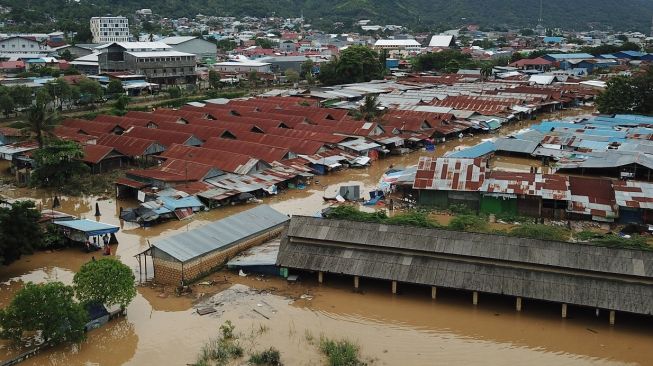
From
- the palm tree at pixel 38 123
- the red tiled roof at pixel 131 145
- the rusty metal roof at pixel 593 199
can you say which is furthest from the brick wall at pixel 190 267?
the palm tree at pixel 38 123

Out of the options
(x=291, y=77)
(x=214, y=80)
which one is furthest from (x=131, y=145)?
(x=291, y=77)

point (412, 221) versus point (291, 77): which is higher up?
point (291, 77)

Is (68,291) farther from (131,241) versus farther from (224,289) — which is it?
(131,241)

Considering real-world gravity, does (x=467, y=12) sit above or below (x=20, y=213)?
above

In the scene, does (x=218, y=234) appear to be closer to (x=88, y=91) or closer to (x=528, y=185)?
(x=528, y=185)

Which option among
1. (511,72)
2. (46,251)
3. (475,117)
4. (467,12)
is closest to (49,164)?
(46,251)

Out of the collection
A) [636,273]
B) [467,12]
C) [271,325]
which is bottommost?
[271,325]
